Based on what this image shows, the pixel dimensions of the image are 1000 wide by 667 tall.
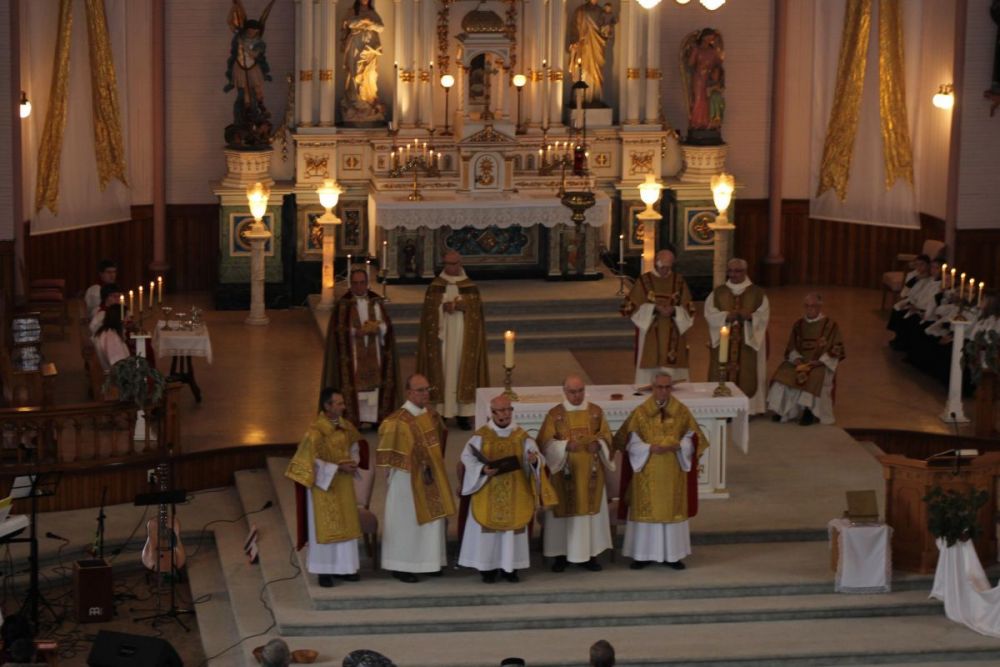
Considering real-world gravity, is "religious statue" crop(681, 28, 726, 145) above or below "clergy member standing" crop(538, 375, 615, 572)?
above

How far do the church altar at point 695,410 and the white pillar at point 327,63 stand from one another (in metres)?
7.83

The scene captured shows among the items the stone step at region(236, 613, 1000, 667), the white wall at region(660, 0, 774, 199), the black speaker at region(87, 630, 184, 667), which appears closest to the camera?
the black speaker at region(87, 630, 184, 667)

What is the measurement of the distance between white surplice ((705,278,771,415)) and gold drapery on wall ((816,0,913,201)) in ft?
20.9

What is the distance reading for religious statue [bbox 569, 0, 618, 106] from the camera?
80.5ft

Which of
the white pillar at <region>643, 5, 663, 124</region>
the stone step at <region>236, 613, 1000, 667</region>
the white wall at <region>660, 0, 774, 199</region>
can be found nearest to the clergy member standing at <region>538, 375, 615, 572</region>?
the stone step at <region>236, 613, 1000, 667</region>

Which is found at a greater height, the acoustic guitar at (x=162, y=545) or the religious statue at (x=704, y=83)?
the religious statue at (x=704, y=83)

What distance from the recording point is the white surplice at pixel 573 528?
1570 centimetres

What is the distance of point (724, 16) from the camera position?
2567 centimetres

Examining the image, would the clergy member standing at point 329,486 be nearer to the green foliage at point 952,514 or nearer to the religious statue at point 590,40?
the green foliage at point 952,514

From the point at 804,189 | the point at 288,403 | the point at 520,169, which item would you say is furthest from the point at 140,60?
the point at 804,189

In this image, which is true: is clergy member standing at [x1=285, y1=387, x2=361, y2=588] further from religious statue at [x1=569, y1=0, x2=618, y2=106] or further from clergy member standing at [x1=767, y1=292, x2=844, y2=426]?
religious statue at [x1=569, y1=0, x2=618, y2=106]

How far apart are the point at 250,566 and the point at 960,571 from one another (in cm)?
551

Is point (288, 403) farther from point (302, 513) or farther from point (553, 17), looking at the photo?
point (553, 17)

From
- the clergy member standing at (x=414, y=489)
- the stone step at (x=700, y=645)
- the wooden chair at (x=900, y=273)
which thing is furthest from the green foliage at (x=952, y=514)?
the wooden chair at (x=900, y=273)
